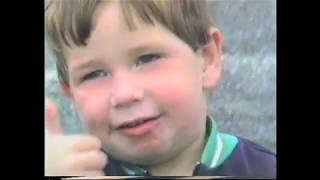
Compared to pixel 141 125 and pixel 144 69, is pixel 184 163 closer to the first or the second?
pixel 141 125

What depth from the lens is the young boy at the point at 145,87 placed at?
2.10m

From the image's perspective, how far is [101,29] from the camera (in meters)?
2.10

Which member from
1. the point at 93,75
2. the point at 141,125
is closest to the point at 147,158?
the point at 141,125

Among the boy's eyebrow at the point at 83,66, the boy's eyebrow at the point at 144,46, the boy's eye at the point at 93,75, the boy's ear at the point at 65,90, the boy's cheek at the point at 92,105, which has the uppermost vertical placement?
the boy's eyebrow at the point at 144,46

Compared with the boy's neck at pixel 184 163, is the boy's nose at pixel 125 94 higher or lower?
higher

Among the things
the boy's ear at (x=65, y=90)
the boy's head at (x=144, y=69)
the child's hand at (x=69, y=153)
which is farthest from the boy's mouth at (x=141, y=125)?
the boy's ear at (x=65, y=90)

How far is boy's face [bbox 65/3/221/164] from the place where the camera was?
2094 mm

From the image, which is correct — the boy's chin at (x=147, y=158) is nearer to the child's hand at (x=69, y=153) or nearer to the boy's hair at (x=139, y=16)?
the child's hand at (x=69, y=153)

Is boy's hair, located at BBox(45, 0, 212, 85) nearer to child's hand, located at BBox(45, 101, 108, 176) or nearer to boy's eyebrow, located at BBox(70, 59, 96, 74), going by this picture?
boy's eyebrow, located at BBox(70, 59, 96, 74)
